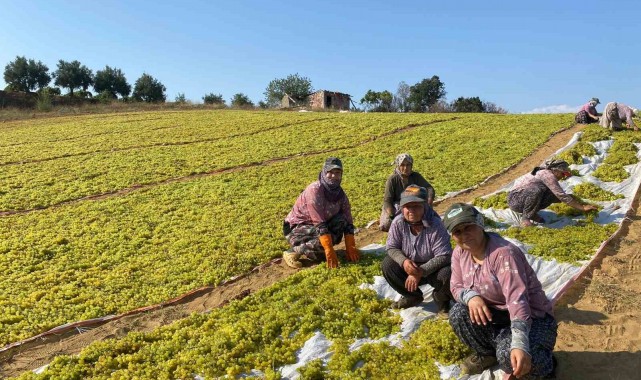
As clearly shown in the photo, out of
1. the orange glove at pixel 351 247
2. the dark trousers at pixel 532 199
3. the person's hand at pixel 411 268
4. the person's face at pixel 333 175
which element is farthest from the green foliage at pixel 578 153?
the person's hand at pixel 411 268

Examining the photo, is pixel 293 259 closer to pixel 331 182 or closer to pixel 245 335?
pixel 331 182

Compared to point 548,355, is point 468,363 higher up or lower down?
lower down

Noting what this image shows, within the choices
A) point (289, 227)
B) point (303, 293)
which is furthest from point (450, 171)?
point (303, 293)

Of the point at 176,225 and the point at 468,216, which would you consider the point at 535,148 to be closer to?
the point at 176,225

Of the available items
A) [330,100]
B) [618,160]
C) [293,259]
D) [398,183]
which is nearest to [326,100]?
[330,100]

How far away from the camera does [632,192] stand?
9516mm

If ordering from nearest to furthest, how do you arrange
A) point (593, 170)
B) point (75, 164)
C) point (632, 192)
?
point (632, 192) < point (593, 170) < point (75, 164)

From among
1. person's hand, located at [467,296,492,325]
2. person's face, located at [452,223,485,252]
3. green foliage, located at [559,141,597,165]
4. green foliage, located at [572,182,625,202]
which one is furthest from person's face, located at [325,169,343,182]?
green foliage, located at [559,141,597,165]

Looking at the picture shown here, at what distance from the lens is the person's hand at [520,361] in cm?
330

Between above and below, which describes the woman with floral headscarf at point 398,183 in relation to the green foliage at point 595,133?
below

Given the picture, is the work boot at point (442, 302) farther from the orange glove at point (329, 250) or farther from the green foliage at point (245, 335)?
the orange glove at point (329, 250)

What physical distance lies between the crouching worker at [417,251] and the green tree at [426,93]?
178ft

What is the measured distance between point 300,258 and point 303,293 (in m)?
1.37

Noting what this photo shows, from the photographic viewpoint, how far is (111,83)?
5456 centimetres
